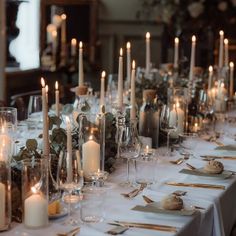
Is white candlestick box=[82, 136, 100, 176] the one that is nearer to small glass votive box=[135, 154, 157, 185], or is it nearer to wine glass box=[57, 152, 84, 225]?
small glass votive box=[135, 154, 157, 185]

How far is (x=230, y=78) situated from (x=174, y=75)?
1.53 ft

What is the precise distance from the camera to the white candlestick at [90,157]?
251 centimetres

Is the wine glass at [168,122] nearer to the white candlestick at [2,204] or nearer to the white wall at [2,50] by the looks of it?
the white candlestick at [2,204]

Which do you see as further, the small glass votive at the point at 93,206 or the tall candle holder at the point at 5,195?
the small glass votive at the point at 93,206

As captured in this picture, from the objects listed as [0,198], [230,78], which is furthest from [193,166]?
[230,78]

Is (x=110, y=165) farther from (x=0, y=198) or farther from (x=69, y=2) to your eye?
(x=69, y=2)

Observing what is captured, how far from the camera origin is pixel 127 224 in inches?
80.2

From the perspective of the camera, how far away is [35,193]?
6.52 feet

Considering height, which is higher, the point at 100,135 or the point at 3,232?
the point at 100,135

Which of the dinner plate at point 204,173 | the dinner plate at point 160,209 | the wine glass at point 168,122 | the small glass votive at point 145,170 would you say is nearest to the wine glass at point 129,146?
the small glass votive at point 145,170

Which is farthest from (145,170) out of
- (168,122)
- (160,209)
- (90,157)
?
(168,122)

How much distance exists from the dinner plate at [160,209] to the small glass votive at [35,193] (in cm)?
35

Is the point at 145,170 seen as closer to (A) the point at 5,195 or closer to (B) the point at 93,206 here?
(B) the point at 93,206

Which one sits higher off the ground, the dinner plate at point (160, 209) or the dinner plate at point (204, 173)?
the dinner plate at point (204, 173)
